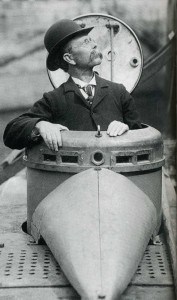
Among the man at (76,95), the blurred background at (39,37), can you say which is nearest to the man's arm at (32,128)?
the man at (76,95)

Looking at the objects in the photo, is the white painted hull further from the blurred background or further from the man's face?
the blurred background

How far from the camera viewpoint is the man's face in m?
3.03

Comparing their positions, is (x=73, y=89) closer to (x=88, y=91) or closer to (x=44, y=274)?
(x=88, y=91)

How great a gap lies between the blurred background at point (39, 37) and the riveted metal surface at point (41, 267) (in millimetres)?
3187

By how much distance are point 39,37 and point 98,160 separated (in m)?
3.65

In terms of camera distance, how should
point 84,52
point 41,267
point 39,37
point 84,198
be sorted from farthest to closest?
point 39,37 → point 84,52 → point 41,267 → point 84,198

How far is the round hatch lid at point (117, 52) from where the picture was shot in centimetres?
439

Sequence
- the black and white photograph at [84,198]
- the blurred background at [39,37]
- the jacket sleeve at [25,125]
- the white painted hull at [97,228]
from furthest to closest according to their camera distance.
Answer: the blurred background at [39,37] → the jacket sleeve at [25,125] → the black and white photograph at [84,198] → the white painted hull at [97,228]

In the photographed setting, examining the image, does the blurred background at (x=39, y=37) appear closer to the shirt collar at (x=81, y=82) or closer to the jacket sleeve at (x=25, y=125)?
the shirt collar at (x=81, y=82)

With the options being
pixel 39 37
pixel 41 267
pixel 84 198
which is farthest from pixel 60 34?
pixel 39 37

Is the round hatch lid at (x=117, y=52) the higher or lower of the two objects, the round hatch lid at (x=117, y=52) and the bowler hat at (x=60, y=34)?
the lower

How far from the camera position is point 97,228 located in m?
2.24

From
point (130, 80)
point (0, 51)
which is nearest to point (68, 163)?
point (130, 80)

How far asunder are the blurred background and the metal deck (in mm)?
3168
